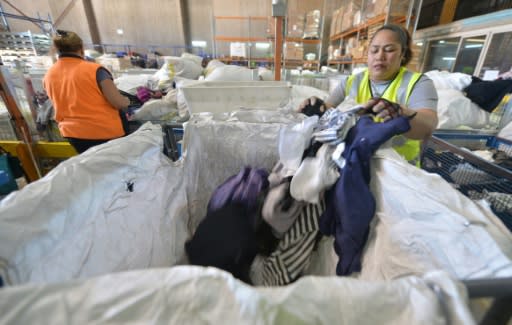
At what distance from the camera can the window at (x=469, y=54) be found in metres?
2.47

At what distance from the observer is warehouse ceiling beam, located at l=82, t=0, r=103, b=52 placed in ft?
24.4

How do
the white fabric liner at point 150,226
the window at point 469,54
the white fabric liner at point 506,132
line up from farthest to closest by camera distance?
1. the window at point 469,54
2. the white fabric liner at point 506,132
3. the white fabric liner at point 150,226

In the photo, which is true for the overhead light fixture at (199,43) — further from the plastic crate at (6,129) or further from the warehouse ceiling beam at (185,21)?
the plastic crate at (6,129)

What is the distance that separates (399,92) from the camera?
0.96 metres

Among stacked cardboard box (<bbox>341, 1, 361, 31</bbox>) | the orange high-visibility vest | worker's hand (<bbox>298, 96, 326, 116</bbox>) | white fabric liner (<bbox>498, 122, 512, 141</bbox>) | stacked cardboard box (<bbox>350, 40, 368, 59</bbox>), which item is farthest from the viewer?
stacked cardboard box (<bbox>341, 1, 361, 31</bbox>)

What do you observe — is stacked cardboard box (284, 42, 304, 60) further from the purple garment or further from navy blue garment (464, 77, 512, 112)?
the purple garment

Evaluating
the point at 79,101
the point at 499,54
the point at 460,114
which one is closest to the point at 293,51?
the point at 499,54

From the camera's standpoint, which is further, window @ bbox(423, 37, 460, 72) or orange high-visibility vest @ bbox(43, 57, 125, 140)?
window @ bbox(423, 37, 460, 72)

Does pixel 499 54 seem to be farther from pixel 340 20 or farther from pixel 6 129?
pixel 6 129

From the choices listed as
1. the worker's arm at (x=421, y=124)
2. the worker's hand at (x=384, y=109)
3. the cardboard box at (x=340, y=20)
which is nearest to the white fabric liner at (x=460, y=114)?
the worker's arm at (x=421, y=124)

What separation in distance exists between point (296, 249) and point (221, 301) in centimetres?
47

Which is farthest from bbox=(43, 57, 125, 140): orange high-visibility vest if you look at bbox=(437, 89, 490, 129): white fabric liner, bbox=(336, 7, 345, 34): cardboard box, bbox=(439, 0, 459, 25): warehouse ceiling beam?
bbox=(336, 7, 345, 34): cardboard box

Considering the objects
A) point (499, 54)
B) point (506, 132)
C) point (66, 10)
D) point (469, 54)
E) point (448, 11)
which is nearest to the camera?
point (506, 132)

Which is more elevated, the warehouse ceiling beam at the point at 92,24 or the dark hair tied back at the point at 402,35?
the warehouse ceiling beam at the point at 92,24
